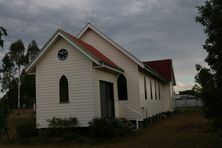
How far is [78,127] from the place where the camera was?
1770 cm

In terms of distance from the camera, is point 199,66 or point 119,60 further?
point 119,60

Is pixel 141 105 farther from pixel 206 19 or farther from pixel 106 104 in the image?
pixel 206 19

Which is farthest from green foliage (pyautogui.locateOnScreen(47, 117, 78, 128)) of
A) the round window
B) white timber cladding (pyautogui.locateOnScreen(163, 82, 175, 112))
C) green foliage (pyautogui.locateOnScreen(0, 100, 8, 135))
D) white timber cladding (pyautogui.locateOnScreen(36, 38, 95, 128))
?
white timber cladding (pyautogui.locateOnScreen(163, 82, 175, 112))

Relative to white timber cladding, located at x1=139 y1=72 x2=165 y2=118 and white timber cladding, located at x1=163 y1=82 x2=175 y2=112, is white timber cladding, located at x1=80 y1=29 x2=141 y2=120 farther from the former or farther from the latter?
white timber cladding, located at x1=163 y1=82 x2=175 y2=112

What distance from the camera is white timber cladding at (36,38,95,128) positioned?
17.5m

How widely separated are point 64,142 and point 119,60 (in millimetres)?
8071

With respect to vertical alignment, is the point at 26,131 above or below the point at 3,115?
below

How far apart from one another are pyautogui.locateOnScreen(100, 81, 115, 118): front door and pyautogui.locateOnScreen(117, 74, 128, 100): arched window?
144 cm

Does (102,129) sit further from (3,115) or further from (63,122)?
(3,115)

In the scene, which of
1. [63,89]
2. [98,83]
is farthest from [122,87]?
[63,89]

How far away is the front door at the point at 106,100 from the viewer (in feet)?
62.5

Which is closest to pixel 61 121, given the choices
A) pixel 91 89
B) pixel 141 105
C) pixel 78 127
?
pixel 78 127

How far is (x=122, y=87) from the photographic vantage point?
73.2ft

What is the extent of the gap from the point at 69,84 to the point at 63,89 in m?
0.60
